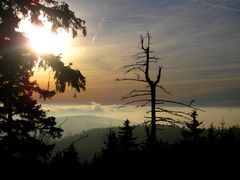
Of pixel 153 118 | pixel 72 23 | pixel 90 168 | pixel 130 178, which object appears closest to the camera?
pixel 72 23

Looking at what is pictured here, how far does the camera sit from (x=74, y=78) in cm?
1075

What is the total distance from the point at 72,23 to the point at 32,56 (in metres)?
1.63

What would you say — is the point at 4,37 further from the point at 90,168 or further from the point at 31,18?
the point at 90,168

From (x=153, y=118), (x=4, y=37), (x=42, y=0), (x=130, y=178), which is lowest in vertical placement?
(x=130, y=178)

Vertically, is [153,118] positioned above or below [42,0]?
below

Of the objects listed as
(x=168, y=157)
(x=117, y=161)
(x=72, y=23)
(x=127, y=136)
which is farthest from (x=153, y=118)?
(x=127, y=136)

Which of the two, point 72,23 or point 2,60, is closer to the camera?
point 2,60

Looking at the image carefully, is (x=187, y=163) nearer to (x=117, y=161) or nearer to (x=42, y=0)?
(x=117, y=161)

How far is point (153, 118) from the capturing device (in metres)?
22.6

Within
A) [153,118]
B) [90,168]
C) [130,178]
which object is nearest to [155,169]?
[130,178]

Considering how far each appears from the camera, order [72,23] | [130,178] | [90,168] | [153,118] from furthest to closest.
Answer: [153,118] → [90,168] → [130,178] → [72,23]

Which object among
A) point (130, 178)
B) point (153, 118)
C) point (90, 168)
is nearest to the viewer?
point (130, 178)

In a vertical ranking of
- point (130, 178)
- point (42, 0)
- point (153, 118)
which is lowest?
point (130, 178)

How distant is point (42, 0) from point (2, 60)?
2.22m
